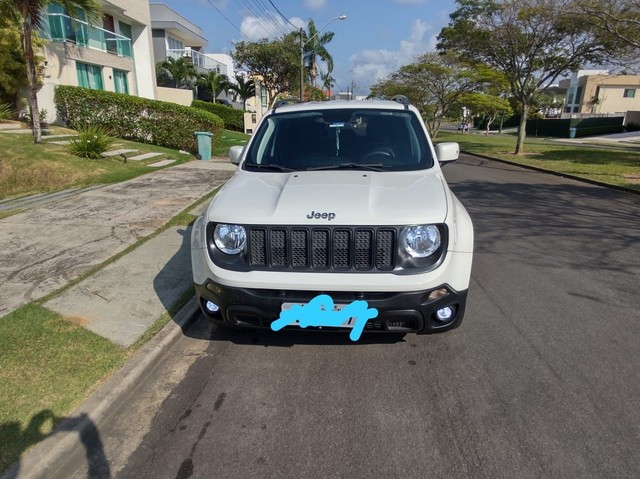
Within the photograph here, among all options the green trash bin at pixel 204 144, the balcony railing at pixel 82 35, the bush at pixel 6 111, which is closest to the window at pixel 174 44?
the balcony railing at pixel 82 35

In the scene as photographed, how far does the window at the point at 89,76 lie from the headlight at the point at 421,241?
2066cm

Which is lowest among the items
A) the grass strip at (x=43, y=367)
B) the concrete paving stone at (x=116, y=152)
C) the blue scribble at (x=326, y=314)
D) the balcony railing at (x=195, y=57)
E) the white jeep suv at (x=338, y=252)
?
the grass strip at (x=43, y=367)

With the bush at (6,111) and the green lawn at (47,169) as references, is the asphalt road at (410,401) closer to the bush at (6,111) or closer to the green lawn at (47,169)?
the green lawn at (47,169)

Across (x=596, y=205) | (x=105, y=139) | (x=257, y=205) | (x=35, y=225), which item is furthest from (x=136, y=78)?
(x=257, y=205)

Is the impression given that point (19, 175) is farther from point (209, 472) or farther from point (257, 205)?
point (209, 472)

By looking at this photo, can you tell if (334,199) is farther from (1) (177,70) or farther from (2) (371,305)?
(1) (177,70)

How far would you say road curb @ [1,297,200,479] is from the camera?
2307 mm

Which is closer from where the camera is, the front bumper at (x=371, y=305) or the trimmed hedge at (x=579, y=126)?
the front bumper at (x=371, y=305)

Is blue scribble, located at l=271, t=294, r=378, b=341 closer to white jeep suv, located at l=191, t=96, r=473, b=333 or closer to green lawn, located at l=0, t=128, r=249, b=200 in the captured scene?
white jeep suv, located at l=191, t=96, r=473, b=333

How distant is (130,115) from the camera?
1589 cm

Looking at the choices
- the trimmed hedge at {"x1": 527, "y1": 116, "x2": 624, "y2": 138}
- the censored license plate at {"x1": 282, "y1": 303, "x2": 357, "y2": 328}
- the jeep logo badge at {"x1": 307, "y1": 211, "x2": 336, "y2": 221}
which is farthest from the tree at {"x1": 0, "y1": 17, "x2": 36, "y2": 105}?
the trimmed hedge at {"x1": 527, "y1": 116, "x2": 624, "y2": 138}

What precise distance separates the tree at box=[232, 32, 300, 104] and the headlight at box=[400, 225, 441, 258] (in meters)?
35.6

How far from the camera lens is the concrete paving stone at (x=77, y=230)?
4.73 m

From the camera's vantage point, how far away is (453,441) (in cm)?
257
